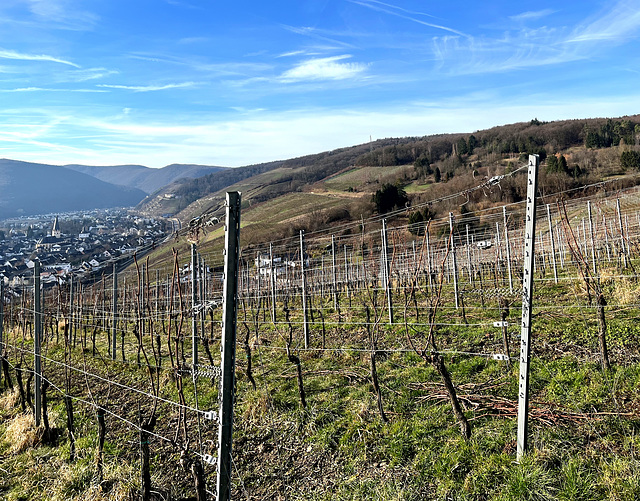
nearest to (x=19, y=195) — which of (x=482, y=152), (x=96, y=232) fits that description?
(x=96, y=232)

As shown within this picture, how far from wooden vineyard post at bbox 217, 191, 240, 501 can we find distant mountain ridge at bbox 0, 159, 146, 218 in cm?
15255

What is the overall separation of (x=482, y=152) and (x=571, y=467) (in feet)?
213

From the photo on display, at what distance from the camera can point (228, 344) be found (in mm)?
1860

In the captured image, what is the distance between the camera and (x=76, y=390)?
6.80m

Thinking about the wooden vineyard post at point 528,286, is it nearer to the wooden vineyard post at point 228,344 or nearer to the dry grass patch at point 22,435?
the wooden vineyard post at point 228,344

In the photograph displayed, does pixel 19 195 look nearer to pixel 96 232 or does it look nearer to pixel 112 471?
pixel 96 232

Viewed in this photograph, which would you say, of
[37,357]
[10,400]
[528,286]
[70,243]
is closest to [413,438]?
[528,286]

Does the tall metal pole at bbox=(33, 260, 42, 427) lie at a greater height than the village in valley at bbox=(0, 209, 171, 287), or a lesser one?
lesser

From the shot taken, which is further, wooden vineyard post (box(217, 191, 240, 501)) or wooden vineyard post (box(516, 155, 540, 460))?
wooden vineyard post (box(516, 155, 540, 460))

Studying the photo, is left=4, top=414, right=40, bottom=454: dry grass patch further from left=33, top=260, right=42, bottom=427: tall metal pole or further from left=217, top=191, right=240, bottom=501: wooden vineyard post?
left=217, top=191, right=240, bottom=501: wooden vineyard post

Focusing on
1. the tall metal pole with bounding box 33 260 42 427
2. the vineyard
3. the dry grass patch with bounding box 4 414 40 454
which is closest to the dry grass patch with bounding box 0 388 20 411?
the vineyard

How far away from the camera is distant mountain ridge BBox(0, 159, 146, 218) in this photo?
447ft

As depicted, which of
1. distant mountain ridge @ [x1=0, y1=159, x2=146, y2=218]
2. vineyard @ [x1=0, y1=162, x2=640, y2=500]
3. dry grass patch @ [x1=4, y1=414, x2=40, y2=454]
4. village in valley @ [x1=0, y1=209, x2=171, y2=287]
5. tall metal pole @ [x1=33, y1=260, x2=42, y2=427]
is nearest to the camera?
vineyard @ [x1=0, y1=162, x2=640, y2=500]

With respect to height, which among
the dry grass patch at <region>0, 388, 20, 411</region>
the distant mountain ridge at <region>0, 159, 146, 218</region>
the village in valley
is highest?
the distant mountain ridge at <region>0, 159, 146, 218</region>
